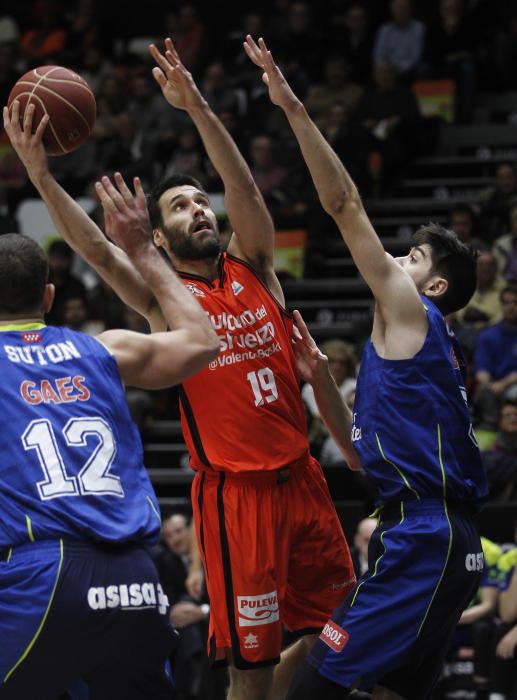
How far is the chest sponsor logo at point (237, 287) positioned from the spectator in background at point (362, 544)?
3300 millimetres

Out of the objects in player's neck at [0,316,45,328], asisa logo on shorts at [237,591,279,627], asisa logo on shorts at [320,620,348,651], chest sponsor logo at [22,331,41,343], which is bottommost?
asisa logo on shorts at [237,591,279,627]

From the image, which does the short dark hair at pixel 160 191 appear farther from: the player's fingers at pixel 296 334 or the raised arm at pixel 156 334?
the raised arm at pixel 156 334

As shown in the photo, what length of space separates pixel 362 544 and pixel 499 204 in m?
5.28

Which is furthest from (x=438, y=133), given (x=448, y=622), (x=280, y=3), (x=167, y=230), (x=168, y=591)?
(x=448, y=622)

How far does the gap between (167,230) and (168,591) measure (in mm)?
4231

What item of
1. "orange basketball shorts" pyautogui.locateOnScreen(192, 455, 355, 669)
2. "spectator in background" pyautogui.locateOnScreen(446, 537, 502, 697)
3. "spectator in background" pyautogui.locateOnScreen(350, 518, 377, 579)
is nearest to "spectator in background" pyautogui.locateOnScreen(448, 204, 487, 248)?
"spectator in background" pyautogui.locateOnScreen(446, 537, 502, 697)

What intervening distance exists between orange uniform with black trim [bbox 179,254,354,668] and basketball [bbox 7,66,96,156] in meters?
0.93

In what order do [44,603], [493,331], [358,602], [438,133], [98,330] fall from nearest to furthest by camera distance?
[44,603] → [358,602] → [493,331] → [98,330] → [438,133]

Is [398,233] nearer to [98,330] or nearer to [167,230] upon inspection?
[98,330]

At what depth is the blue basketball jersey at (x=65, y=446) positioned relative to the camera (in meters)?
4.18

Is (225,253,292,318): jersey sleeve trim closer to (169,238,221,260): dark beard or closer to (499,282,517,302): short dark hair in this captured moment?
(169,238,221,260): dark beard

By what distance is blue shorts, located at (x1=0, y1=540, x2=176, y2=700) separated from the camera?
413cm

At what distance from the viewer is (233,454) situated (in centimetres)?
585

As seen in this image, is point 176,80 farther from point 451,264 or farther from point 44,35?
point 44,35
